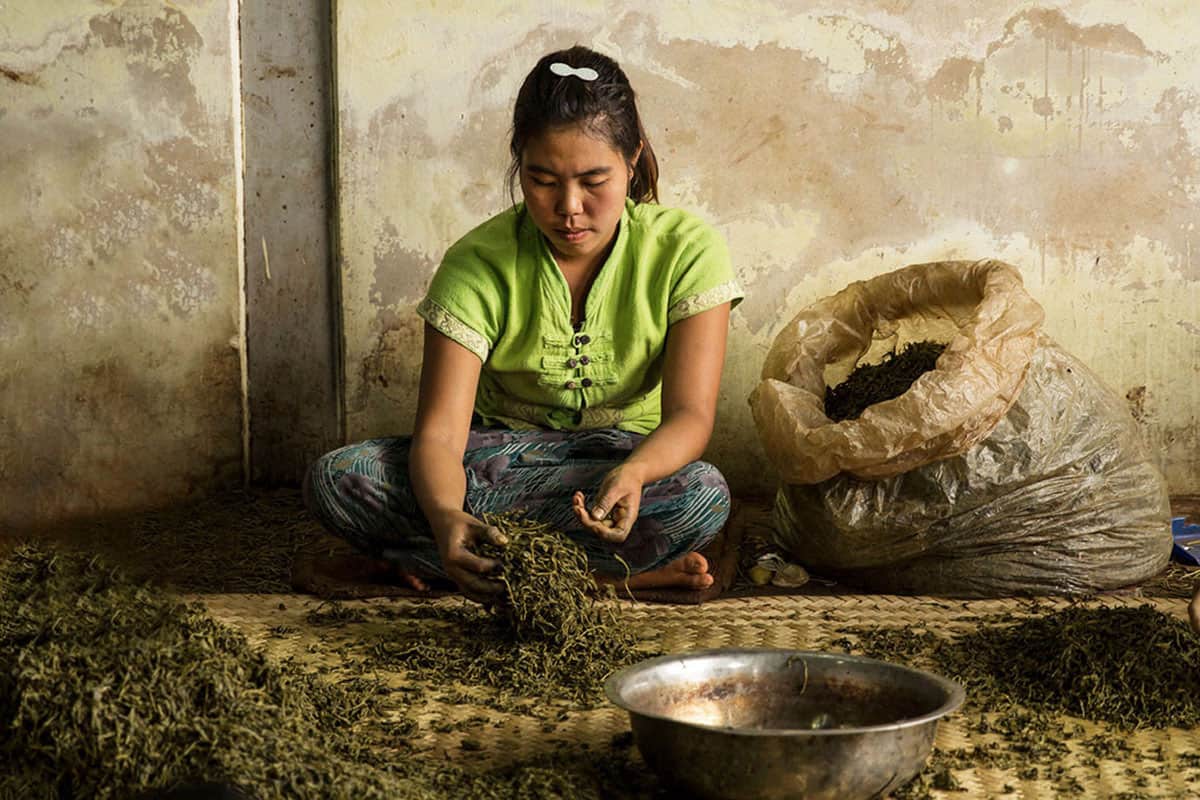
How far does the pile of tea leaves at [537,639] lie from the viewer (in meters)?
→ 2.83

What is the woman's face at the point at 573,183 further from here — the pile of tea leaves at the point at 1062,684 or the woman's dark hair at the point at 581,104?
the pile of tea leaves at the point at 1062,684

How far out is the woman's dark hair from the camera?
3.08 meters

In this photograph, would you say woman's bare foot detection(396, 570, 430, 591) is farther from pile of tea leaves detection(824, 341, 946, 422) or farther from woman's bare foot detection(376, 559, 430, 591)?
pile of tea leaves detection(824, 341, 946, 422)

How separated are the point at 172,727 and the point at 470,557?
949 mm

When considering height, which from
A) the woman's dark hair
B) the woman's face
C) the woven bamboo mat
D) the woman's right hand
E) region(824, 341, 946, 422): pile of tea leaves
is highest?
the woman's dark hair

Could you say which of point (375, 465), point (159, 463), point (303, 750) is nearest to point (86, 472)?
point (159, 463)

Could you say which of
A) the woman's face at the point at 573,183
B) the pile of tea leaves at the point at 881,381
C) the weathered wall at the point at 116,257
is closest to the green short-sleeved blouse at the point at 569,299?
the woman's face at the point at 573,183

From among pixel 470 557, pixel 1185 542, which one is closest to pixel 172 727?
pixel 470 557

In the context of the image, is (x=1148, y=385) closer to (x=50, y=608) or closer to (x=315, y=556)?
(x=315, y=556)

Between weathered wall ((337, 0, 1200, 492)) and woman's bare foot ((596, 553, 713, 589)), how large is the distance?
46.8 inches

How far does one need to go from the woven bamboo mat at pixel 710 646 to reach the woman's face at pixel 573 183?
3.19ft

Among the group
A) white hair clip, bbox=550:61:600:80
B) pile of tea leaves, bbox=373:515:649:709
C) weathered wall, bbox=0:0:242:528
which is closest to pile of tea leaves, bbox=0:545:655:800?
pile of tea leaves, bbox=373:515:649:709

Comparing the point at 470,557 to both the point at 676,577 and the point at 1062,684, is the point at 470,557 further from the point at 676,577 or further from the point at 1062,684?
the point at 1062,684

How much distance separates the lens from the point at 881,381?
3719 mm
